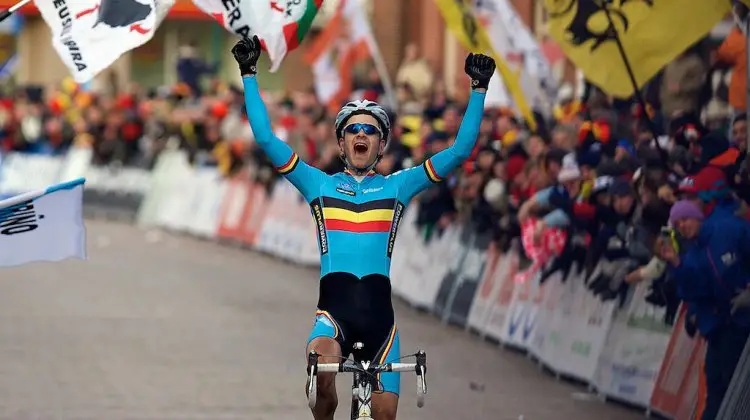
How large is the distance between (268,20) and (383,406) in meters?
3.82

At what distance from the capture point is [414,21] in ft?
130

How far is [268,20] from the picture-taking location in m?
11.4

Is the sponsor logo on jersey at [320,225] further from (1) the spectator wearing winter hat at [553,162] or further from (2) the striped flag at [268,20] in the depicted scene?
(1) the spectator wearing winter hat at [553,162]

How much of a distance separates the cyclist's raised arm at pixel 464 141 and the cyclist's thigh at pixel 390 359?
72cm

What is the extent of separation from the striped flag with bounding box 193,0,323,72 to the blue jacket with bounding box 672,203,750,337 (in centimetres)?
274

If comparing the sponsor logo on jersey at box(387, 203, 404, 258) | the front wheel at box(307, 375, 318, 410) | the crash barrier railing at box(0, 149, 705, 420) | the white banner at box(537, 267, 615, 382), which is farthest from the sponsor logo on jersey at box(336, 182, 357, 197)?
the white banner at box(537, 267, 615, 382)

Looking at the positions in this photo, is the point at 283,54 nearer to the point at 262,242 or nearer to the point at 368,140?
the point at 368,140

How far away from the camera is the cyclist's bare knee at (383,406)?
828 cm

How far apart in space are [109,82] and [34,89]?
3.32m

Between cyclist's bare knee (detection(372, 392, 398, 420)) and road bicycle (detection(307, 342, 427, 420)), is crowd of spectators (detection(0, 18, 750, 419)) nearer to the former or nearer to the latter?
cyclist's bare knee (detection(372, 392, 398, 420))

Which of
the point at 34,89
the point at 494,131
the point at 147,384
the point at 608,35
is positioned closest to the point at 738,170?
the point at 608,35

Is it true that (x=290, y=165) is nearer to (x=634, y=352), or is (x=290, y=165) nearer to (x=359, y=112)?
(x=359, y=112)

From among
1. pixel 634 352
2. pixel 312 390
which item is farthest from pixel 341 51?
pixel 312 390

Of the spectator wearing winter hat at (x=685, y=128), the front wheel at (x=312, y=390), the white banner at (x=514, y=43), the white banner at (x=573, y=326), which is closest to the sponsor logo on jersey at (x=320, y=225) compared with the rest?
the front wheel at (x=312, y=390)
